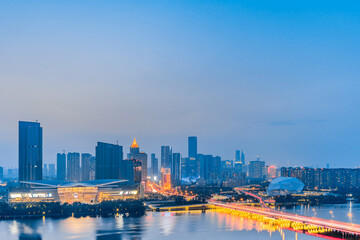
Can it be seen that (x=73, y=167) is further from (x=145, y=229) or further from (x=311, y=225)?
(x=311, y=225)

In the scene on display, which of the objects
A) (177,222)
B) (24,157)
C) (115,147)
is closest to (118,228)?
(177,222)

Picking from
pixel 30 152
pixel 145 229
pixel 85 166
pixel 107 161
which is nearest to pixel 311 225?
pixel 145 229

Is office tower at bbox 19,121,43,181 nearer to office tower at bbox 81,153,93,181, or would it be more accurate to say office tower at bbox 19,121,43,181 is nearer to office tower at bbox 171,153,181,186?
office tower at bbox 81,153,93,181

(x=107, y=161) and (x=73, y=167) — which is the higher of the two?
(x=107, y=161)

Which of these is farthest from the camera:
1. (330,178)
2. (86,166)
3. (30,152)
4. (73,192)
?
(86,166)

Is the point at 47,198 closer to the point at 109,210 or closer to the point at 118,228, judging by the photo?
the point at 109,210

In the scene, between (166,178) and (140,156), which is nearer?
(140,156)
